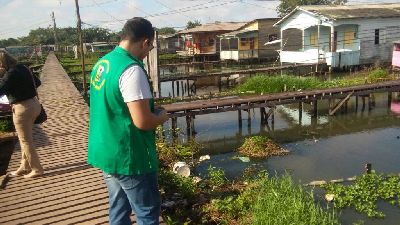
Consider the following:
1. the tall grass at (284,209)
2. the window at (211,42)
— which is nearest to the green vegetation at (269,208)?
the tall grass at (284,209)

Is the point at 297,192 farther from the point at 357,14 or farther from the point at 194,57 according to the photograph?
the point at 194,57

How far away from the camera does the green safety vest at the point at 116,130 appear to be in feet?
8.88

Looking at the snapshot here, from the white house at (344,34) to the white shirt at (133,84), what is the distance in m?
24.9

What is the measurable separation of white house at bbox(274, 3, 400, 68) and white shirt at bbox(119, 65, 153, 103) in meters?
24.9

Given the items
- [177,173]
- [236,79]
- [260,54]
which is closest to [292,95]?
[177,173]

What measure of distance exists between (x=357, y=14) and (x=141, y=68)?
27.3 m

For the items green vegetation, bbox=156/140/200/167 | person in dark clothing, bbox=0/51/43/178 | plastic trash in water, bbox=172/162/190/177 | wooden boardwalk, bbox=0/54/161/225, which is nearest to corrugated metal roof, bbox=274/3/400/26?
green vegetation, bbox=156/140/200/167

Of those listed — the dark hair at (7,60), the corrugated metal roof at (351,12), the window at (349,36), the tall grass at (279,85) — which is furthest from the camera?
the window at (349,36)

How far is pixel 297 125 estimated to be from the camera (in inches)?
620

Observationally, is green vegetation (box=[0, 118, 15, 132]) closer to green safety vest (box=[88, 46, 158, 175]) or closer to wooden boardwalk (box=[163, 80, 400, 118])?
wooden boardwalk (box=[163, 80, 400, 118])

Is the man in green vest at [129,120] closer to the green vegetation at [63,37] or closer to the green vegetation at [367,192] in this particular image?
the green vegetation at [367,192]

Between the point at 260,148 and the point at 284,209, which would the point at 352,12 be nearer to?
the point at 260,148

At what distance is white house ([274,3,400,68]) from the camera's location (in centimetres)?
2595

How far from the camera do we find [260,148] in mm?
11906
